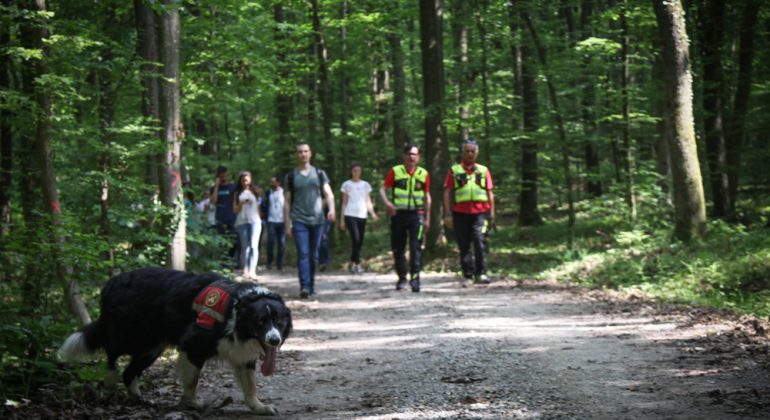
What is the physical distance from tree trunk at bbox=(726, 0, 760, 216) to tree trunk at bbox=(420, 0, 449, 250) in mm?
6879

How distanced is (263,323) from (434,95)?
13454 millimetres

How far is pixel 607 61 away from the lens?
1884 centimetres

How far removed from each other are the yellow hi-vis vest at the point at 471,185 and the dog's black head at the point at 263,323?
330 inches

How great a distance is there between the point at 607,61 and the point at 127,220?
13.2 m

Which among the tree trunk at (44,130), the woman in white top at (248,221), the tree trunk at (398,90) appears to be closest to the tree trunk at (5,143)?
the tree trunk at (44,130)

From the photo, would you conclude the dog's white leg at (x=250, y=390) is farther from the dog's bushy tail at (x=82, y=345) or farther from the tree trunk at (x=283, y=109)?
the tree trunk at (x=283, y=109)

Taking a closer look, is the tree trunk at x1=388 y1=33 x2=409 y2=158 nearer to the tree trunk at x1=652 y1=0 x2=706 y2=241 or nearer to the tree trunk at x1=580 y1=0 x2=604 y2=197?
the tree trunk at x1=580 y1=0 x2=604 y2=197

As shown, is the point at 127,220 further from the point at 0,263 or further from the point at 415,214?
the point at 415,214

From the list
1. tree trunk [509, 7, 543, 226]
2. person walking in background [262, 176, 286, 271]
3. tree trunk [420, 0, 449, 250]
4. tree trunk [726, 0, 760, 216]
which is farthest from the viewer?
tree trunk [509, 7, 543, 226]

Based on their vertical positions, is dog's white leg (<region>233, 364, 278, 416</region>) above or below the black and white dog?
below

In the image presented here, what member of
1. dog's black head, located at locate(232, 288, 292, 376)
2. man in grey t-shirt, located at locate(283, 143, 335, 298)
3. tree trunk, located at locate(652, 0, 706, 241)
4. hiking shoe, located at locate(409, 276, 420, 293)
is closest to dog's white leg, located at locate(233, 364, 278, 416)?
dog's black head, located at locate(232, 288, 292, 376)

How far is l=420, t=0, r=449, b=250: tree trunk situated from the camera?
59.6ft

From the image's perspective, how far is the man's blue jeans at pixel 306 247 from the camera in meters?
12.6

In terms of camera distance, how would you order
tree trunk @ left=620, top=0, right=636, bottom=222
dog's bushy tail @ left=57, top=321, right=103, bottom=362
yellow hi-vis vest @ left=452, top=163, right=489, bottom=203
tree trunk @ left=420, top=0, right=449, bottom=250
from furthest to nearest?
tree trunk @ left=420, top=0, right=449, bottom=250 → tree trunk @ left=620, top=0, right=636, bottom=222 → yellow hi-vis vest @ left=452, top=163, right=489, bottom=203 → dog's bushy tail @ left=57, top=321, right=103, bottom=362
